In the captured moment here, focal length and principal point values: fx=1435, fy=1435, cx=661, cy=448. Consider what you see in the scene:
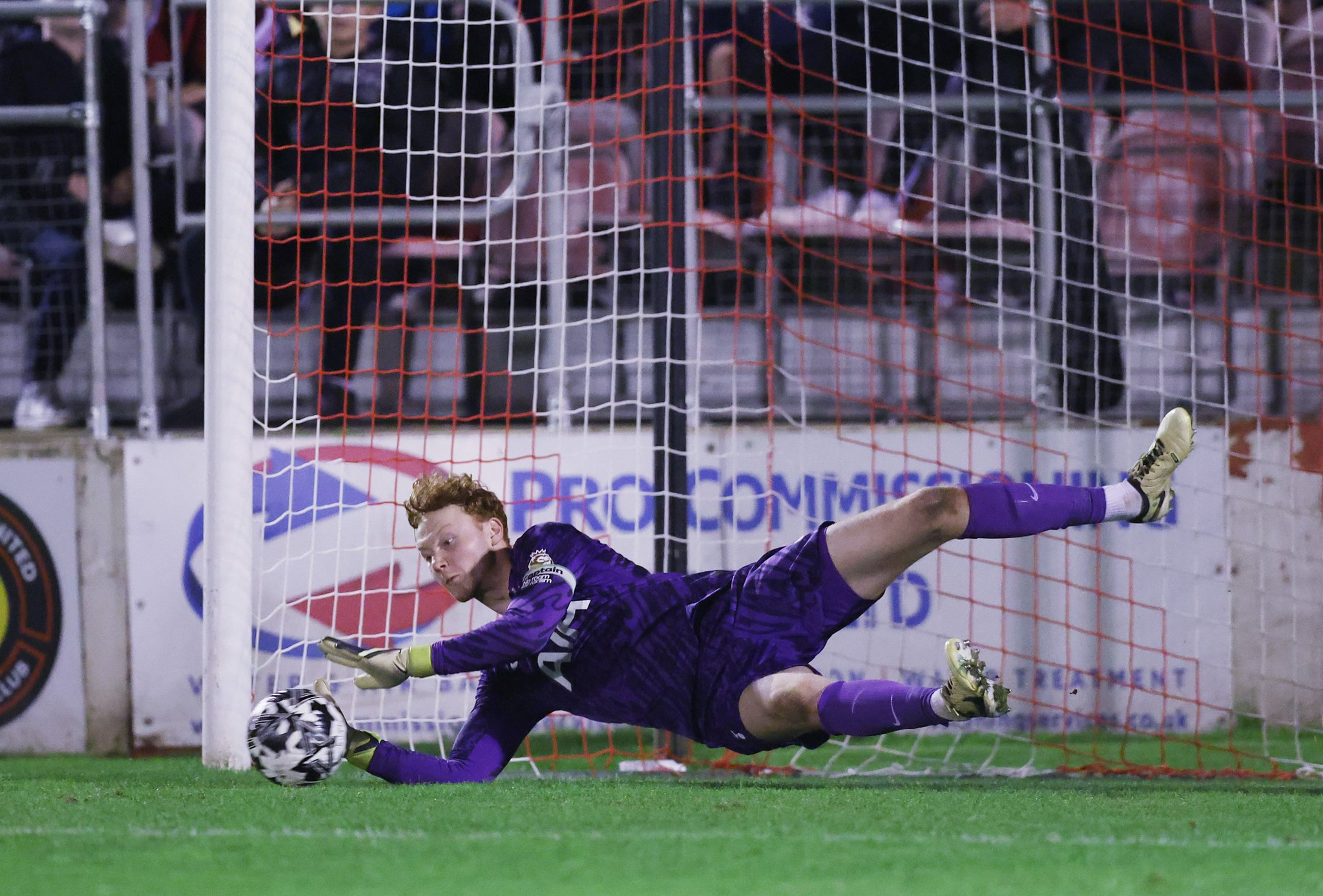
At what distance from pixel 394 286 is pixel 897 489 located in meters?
2.30

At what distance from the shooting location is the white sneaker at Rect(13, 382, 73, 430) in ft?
19.8

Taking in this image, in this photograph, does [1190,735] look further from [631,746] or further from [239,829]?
[239,829]

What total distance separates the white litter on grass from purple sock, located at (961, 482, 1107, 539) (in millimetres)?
1429

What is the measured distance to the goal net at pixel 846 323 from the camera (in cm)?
564

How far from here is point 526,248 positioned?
6.19m

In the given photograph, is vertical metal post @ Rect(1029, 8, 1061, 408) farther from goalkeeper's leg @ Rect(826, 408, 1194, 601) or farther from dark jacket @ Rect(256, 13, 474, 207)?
dark jacket @ Rect(256, 13, 474, 207)

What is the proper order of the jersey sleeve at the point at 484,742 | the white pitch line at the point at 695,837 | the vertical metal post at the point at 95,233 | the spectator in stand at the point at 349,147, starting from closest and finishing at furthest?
the white pitch line at the point at 695,837, the jersey sleeve at the point at 484,742, the vertical metal post at the point at 95,233, the spectator in stand at the point at 349,147

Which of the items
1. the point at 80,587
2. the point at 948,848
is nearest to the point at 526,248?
the point at 80,587

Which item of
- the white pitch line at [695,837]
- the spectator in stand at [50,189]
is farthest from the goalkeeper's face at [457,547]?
the spectator in stand at [50,189]

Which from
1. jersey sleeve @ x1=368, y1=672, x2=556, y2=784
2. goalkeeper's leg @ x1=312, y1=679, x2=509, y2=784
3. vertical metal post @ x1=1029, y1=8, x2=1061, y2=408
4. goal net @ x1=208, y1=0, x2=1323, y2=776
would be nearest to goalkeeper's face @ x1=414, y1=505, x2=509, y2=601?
jersey sleeve @ x1=368, y1=672, x2=556, y2=784

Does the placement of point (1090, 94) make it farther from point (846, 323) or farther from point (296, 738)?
point (296, 738)

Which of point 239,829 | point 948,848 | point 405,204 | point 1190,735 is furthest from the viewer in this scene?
point 405,204

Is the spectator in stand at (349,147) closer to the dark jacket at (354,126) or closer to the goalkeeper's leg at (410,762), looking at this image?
the dark jacket at (354,126)

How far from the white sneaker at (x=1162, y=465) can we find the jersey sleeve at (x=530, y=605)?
1516 millimetres
